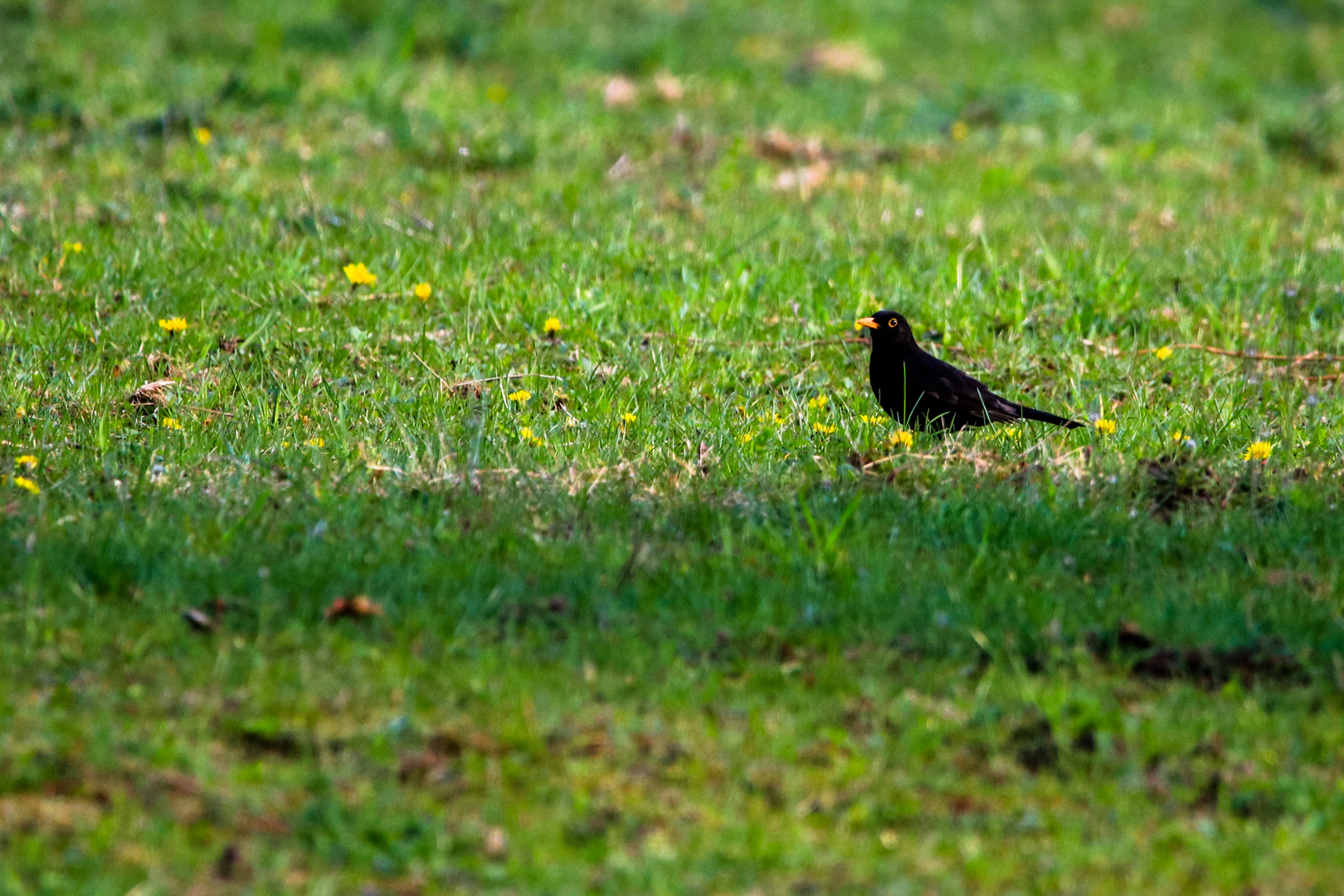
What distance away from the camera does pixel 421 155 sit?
1071cm

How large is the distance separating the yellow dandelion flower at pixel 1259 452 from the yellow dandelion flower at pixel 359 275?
14.0ft

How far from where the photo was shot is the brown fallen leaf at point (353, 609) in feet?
14.6

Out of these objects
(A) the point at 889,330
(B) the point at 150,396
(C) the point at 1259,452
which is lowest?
(B) the point at 150,396

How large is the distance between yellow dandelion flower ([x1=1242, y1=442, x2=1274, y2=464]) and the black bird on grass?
820mm

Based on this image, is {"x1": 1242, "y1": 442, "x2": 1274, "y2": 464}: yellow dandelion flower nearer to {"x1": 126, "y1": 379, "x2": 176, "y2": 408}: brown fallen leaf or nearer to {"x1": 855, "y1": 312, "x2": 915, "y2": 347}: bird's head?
{"x1": 855, "y1": 312, "x2": 915, "y2": 347}: bird's head

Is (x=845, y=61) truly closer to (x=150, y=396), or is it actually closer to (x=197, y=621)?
(x=150, y=396)

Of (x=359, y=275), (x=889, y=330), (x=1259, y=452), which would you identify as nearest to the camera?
(x=1259, y=452)

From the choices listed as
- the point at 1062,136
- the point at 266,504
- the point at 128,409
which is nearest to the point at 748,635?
the point at 266,504

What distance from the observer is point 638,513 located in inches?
210

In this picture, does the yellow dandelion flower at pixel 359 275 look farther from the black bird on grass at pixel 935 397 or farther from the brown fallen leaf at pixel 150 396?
the black bird on grass at pixel 935 397

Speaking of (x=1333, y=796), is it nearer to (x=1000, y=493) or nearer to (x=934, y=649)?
(x=934, y=649)

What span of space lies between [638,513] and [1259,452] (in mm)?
2496

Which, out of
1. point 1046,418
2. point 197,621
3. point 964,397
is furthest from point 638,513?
point 1046,418

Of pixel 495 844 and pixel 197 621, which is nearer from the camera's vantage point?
pixel 495 844
